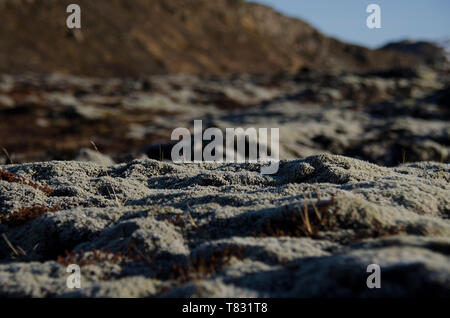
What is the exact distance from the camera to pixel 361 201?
394 centimetres

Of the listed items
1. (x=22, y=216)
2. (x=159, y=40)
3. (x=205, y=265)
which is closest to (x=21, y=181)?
(x=22, y=216)

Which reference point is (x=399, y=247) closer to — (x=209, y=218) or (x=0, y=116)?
(x=209, y=218)

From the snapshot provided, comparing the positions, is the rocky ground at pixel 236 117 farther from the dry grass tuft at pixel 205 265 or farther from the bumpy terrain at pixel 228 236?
the dry grass tuft at pixel 205 265

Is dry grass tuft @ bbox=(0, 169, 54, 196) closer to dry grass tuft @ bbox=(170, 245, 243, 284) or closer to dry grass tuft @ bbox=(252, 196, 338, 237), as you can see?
dry grass tuft @ bbox=(170, 245, 243, 284)

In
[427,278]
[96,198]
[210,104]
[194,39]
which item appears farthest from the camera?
[194,39]

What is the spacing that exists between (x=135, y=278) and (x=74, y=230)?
131 cm

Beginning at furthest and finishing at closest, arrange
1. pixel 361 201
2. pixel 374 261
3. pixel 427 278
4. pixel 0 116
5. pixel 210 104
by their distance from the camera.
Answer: pixel 210 104
pixel 0 116
pixel 361 201
pixel 374 261
pixel 427 278

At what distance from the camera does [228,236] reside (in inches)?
155

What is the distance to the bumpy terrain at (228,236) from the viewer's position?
2967 mm

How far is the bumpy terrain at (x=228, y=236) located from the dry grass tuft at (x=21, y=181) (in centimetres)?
2

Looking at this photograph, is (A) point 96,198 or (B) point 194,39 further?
(B) point 194,39

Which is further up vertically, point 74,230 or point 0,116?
point 0,116
